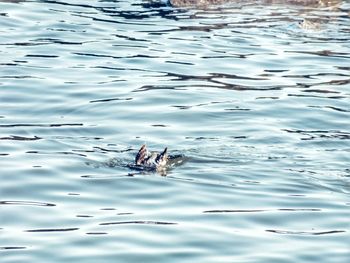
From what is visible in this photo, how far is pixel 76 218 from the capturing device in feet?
32.9

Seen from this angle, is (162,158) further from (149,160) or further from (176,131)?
(176,131)

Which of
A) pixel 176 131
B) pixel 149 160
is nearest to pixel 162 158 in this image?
pixel 149 160

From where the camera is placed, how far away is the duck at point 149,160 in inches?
460

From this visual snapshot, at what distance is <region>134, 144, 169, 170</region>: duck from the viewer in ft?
38.4

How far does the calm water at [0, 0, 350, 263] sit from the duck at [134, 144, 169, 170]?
17 cm

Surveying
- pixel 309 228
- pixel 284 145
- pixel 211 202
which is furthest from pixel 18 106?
pixel 309 228

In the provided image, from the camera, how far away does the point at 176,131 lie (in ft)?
44.1

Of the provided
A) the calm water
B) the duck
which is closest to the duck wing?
the duck

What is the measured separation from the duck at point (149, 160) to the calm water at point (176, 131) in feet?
0.55

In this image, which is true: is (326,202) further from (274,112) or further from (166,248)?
(274,112)

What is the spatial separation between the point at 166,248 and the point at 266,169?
2.69 meters

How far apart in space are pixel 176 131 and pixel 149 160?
173 cm

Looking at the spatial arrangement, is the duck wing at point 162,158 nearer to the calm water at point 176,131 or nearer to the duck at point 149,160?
the duck at point 149,160

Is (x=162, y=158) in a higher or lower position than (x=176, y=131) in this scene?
higher
